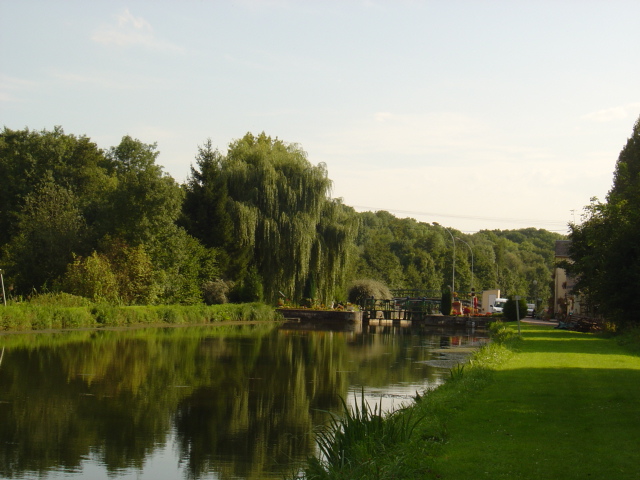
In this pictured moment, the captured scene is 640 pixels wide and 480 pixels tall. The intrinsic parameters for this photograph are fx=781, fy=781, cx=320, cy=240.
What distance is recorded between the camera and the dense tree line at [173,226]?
46000 millimetres

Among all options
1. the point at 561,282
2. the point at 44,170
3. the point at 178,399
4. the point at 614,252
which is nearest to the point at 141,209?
the point at 44,170

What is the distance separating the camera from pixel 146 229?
4728 cm

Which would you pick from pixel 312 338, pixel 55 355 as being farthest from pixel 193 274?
pixel 55 355

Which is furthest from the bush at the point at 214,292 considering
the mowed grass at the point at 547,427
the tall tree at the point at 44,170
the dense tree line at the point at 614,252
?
the mowed grass at the point at 547,427

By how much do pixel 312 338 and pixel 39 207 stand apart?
2067 cm

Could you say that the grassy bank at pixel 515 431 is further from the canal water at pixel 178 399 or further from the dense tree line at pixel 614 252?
the dense tree line at pixel 614 252

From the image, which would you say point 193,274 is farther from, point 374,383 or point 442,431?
point 442,431

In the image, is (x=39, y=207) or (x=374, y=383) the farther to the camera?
(x=39, y=207)

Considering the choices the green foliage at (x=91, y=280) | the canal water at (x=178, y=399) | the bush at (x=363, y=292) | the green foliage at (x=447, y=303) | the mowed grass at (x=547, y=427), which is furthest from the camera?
the bush at (x=363, y=292)

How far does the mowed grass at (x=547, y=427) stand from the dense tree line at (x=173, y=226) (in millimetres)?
29827

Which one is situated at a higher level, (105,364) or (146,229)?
(146,229)

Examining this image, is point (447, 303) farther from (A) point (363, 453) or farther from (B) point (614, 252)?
(A) point (363, 453)

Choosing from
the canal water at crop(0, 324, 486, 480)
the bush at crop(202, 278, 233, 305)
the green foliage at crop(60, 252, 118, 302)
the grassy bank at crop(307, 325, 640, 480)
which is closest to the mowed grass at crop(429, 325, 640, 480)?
the grassy bank at crop(307, 325, 640, 480)

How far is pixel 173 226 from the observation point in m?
48.9
